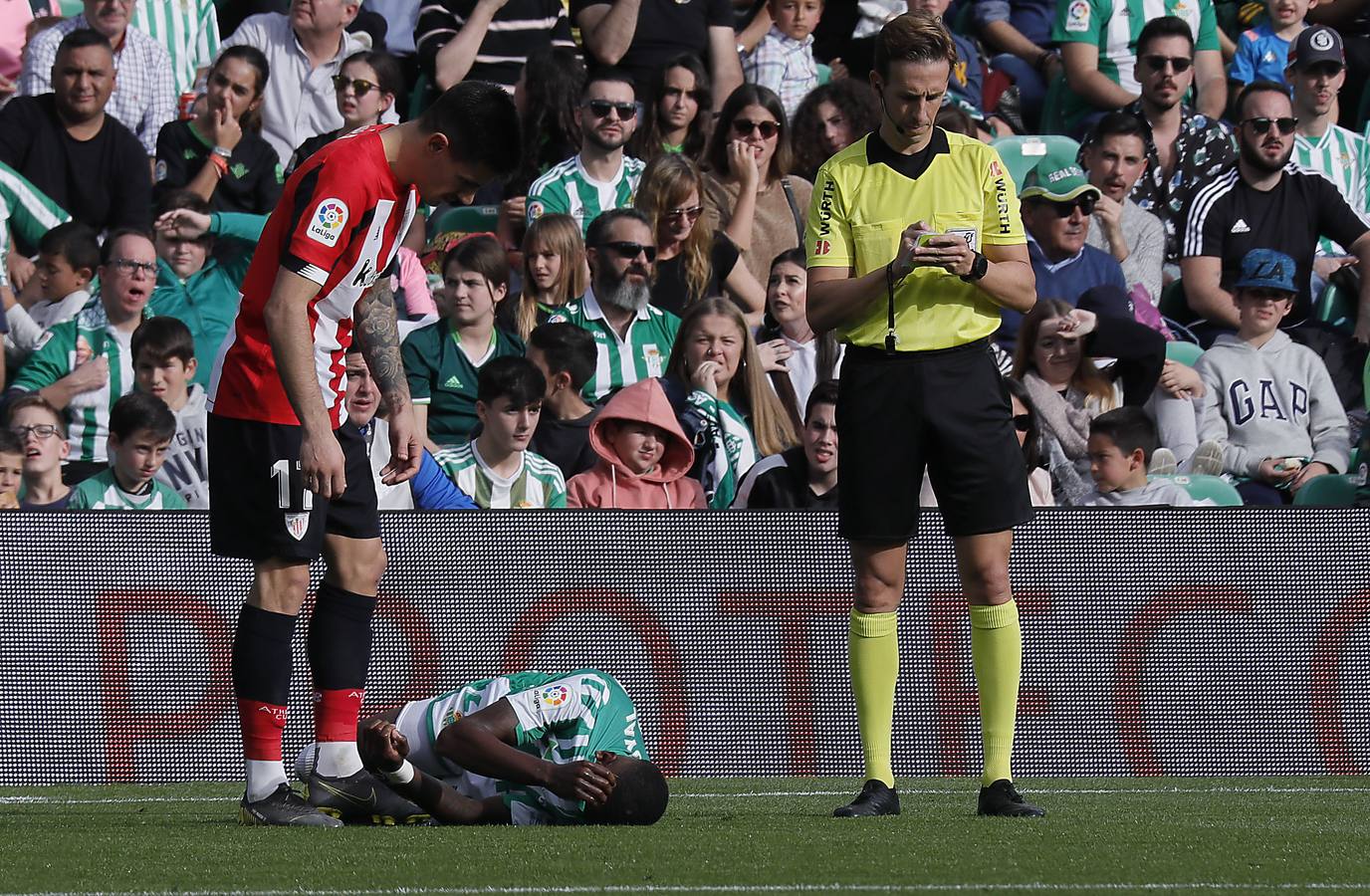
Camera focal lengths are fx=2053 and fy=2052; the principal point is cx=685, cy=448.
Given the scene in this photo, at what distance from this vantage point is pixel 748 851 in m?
4.93

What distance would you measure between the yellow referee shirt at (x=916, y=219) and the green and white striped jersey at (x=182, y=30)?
25.0 feet

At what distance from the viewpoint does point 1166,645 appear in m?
7.93

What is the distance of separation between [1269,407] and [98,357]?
5675mm

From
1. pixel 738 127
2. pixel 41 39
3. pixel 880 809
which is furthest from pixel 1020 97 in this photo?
pixel 880 809

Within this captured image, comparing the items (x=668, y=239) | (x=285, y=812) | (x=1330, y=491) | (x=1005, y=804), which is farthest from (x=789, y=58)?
(x=285, y=812)

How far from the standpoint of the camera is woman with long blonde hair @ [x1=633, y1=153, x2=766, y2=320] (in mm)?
10359

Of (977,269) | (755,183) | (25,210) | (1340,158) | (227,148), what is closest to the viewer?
(977,269)

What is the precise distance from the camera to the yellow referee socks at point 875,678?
583 centimetres

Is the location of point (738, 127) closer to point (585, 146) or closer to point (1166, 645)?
point (585, 146)

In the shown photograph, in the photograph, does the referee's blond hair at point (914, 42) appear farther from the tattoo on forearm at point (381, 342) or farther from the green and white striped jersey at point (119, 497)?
the green and white striped jersey at point (119, 497)

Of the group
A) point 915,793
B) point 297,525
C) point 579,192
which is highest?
point 579,192

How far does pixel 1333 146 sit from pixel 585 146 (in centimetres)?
469

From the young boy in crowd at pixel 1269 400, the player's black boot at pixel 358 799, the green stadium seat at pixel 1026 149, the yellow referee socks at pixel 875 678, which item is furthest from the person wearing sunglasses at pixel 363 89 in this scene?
the yellow referee socks at pixel 875 678

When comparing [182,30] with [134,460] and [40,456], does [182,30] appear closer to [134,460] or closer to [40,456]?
[40,456]
